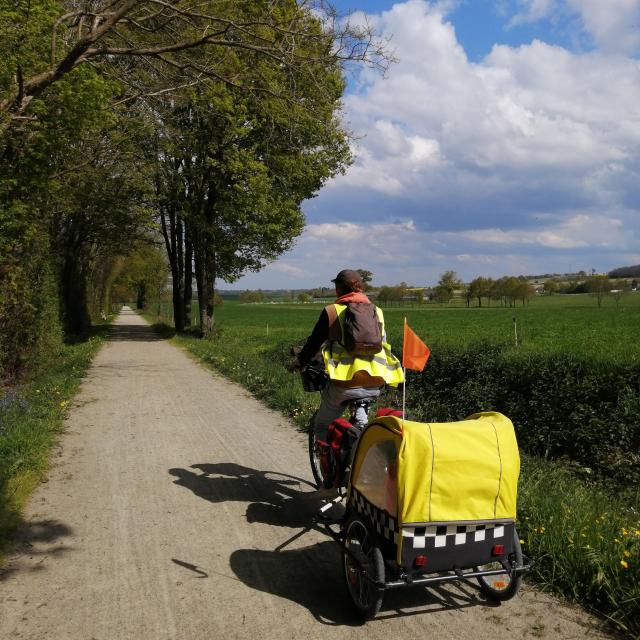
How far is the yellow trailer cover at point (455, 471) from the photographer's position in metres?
2.84

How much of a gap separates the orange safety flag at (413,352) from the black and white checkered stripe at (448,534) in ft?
4.49

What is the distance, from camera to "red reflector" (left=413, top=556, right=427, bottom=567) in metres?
2.86

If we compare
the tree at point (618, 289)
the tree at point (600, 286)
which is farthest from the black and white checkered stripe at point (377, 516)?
the tree at point (600, 286)

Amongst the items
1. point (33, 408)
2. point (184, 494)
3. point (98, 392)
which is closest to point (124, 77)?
point (98, 392)

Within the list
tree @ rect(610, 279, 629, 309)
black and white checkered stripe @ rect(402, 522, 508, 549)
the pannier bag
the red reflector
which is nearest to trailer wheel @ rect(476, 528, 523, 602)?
black and white checkered stripe @ rect(402, 522, 508, 549)

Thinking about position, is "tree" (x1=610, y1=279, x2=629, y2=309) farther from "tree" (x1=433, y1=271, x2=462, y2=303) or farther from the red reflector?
the red reflector

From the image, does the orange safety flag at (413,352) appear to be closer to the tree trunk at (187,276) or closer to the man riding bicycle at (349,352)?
the man riding bicycle at (349,352)

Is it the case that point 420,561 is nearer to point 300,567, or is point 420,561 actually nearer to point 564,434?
point 300,567

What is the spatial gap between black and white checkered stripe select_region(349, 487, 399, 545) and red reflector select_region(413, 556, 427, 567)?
13cm

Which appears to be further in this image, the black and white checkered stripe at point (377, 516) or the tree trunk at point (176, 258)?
the tree trunk at point (176, 258)

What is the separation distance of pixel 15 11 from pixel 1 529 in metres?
7.81

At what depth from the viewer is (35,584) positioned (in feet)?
11.4

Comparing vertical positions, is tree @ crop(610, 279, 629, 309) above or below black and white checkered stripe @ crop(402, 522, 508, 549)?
above

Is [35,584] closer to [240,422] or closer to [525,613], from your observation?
[525,613]
